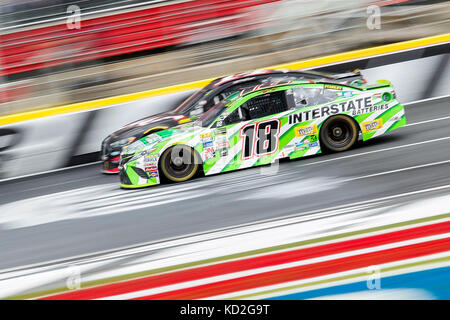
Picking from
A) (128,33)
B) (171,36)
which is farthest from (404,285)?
(128,33)

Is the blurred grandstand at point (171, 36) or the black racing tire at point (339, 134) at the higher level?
the blurred grandstand at point (171, 36)

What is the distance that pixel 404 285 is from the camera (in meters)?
4.91

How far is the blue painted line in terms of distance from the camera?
4.84m

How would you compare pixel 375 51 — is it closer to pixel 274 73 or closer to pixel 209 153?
pixel 274 73

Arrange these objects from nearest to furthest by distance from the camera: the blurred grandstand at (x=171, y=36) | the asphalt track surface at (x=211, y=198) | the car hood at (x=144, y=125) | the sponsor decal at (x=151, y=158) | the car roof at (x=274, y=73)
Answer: the asphalt track surface at (x=211, y=198)
the sponsor decal at (x=151, y=158)
the car roof at (x=274, y=73)
the car hood at (x=144, y=125)
the blurred grandstand at (x=171, y=36)

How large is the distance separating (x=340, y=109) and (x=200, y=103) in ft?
7.49

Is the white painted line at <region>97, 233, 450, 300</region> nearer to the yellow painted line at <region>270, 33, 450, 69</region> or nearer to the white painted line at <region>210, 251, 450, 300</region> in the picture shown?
the white painted line at <region>210, 251, 450, 300</region>

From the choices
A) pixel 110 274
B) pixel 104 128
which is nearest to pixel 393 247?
pixel 110 274

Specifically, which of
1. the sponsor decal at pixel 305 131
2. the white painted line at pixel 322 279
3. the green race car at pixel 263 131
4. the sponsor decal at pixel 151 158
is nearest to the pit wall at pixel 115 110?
the green race car at pixel 263 131

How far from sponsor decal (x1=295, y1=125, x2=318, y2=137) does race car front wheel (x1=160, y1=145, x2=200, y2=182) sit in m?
1.45

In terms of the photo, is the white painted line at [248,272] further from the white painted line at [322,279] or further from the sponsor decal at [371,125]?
the sponsor decal at [371,125]


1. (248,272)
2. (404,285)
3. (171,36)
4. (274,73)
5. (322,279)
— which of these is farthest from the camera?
(171,36)

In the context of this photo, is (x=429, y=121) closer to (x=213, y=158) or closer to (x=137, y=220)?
(x=213, y=158)

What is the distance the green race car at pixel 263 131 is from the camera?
8.14 meters
